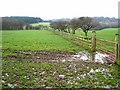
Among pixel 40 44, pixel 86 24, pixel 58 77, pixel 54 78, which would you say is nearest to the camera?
pixel 54 78

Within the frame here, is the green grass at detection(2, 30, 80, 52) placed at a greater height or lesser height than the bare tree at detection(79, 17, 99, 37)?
lesser

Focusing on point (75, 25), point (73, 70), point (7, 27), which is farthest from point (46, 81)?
point (7, 27)

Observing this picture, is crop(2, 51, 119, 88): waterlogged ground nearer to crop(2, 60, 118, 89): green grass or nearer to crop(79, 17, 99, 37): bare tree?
crop(2, 60, 118, 89): green grass

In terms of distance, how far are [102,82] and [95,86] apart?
533 millimetres

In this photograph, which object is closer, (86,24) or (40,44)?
(40,44)

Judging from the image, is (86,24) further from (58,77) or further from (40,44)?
(58,77)

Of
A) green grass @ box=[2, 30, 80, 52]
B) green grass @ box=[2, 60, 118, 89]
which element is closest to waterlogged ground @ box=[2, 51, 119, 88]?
green grass @ box=[2, 60, 118, 89]

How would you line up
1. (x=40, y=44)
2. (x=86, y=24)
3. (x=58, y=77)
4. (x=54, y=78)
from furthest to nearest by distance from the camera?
1. (x=86, y=24)
2. (x=40, y=44)
3. (x=58, y=77)
4. (x=54, y=78)

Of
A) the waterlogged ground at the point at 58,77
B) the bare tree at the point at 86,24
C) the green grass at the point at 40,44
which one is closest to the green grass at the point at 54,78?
the waterlogged ground at the point at 58,77

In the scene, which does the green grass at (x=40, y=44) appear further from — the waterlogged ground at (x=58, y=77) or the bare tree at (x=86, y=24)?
the bare tree at (x=86, y=24)

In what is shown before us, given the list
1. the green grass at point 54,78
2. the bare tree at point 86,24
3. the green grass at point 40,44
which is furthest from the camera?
the bare tree at point 86,24

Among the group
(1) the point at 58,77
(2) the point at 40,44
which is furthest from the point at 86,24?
(1) the point at 58,77

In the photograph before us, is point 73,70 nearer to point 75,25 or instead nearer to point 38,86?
point 38,86

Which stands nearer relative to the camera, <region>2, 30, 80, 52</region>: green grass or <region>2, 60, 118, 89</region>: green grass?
<region>2, 60, 118, 89</region>: green grass
